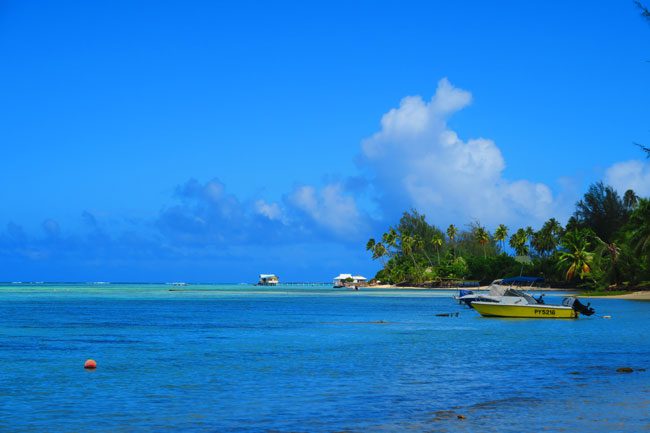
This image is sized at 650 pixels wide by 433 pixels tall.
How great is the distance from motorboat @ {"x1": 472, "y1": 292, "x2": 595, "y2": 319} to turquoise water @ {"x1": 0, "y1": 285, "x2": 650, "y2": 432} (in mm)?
11234

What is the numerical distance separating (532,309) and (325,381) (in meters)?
40.3

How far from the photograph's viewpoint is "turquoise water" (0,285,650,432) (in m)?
19.5

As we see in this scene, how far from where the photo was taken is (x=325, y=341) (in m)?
45.3

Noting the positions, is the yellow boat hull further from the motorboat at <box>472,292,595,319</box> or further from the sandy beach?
the sandy beach

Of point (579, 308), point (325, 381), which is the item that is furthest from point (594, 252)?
point (325, 381)

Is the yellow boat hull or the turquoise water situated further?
the yellow boat hull

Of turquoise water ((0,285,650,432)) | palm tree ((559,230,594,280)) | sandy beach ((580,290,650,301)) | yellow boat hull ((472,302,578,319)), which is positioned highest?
palm tree ((559,230,594,280))

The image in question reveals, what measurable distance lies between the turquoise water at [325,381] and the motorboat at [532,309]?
11234mm

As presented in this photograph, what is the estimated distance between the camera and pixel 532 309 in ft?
209

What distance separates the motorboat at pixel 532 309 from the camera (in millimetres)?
63938

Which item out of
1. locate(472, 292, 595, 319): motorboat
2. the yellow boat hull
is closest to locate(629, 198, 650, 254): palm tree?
locate(472, 292, 595, 319): motorboat

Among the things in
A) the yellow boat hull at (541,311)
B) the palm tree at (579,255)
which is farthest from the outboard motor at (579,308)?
the palm tree at (579,255)

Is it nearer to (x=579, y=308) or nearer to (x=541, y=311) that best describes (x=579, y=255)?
(x=579, y=308)

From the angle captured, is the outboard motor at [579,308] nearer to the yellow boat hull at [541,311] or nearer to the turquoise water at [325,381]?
the yellow boat hull at [541,311]
